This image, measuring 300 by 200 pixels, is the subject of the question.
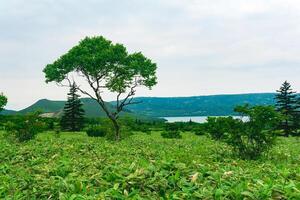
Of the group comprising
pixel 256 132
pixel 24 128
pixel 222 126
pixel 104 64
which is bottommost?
pixel 256 132

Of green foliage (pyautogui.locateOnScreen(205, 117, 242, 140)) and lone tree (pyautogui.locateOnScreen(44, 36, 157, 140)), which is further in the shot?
lone tree (pyautogui.locateOnScreen(44, 36, 157, 140))

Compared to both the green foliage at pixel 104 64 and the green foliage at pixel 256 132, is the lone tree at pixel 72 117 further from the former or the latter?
the green foliage at pixel 256 132

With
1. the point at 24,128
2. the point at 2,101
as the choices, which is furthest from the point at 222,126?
the point at 2,101

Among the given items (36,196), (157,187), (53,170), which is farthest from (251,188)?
(53,170)

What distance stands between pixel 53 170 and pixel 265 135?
11767 mm

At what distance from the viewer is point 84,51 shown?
44.0 metres

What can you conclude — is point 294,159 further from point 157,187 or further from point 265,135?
point 157,187

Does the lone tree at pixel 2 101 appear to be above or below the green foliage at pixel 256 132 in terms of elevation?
above

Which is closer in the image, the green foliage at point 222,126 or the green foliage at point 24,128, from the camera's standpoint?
the green foliage at point 222,126

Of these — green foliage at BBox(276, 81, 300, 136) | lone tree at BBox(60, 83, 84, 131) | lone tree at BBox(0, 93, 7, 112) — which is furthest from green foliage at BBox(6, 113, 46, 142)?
lone tree at BBox(0, 93, 7, 112)

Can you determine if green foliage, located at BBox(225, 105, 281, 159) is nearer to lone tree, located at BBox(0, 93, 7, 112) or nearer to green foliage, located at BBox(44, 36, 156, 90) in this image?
green foliage, located at BBox(44, 36, 156, 90)

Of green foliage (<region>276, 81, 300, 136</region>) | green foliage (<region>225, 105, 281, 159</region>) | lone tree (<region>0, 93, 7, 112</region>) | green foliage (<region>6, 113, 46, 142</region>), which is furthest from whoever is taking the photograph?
lone tree (<region>0, 93, 7, 112</region>)

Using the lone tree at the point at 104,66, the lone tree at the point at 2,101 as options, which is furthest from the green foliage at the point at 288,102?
the lone tree at the point at 2,101

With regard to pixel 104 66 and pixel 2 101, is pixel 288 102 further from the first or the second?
pixel 2 101
